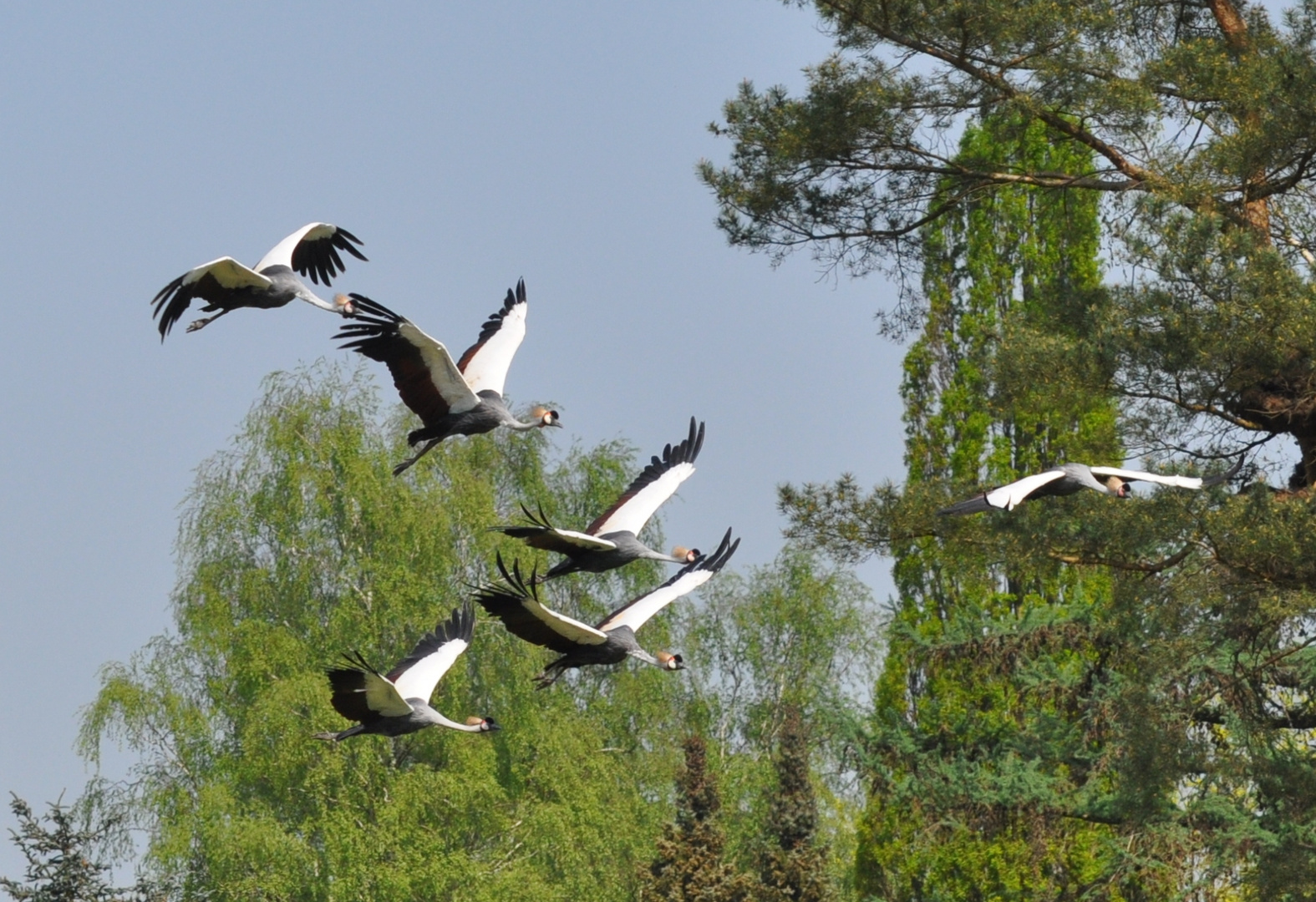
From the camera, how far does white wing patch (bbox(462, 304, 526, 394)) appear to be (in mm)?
12625

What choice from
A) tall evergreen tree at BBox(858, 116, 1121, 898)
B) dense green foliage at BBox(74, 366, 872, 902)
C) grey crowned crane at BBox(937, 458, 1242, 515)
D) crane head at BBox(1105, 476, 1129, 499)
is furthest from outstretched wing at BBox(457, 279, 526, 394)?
dense green foliage at BBox(74, 366, 872, 902)

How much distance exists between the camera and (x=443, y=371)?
1196 centimetres

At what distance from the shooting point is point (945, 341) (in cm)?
2316

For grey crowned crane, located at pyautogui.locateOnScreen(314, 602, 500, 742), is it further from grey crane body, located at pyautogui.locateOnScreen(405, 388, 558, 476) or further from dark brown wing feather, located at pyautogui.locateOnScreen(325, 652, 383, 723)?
grey crane body, located at pyautogui.locateOnScreen(405, 388, 558, 476)

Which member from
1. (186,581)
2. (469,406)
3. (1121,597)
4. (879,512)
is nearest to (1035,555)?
(1121,597)

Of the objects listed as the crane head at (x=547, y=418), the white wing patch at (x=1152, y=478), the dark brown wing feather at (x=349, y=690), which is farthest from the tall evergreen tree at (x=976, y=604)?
the dark brown wing feather at (x=349, y=690)

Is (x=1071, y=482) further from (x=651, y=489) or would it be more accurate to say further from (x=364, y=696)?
(x=364, y=696)

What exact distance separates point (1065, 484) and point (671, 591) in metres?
2.40

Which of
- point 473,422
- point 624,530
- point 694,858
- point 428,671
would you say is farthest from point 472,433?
point 694,858

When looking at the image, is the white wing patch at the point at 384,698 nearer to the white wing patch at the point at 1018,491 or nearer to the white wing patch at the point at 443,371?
the white wing patch at the point at 443,371

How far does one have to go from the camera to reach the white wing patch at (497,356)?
1262 centimetres

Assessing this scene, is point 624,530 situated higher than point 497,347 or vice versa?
point 497,347

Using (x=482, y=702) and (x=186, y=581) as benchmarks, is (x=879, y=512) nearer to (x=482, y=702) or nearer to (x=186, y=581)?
(x=482, y=702)

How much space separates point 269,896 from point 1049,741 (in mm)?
8588
